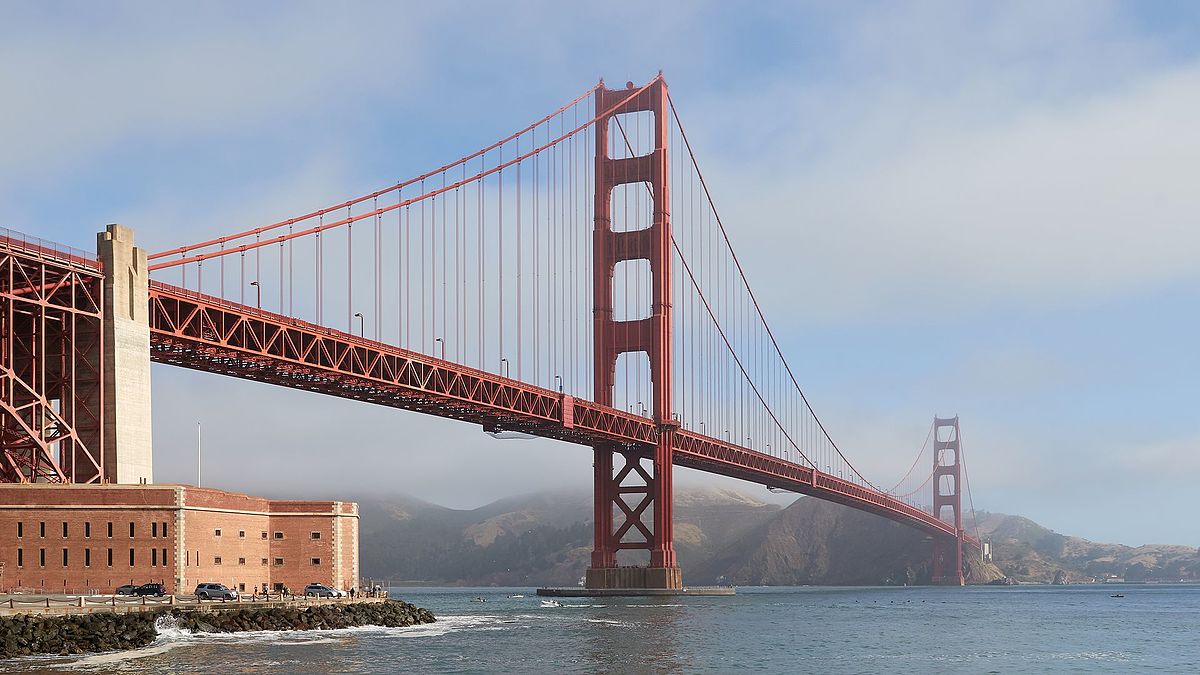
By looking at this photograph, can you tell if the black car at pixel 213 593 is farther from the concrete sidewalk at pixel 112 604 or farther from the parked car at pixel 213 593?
the concrete sidewalk at pixel 112 604

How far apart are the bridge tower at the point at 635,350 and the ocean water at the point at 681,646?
10.6 meters

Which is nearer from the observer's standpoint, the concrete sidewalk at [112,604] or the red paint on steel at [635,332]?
the concrete sidewalk at [112,604]

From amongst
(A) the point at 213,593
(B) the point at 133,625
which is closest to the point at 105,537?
(A) the point at 213,593

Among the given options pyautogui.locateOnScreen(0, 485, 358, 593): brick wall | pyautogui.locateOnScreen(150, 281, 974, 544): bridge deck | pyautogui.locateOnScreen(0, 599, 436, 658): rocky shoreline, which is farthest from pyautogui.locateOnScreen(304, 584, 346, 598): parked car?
pyautogui.locateOnScreen(150, 281, 974, 544): bridge deck

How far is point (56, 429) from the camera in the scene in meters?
64.0

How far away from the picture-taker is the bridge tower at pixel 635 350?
11381cm

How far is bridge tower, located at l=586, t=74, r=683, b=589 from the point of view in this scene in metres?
114

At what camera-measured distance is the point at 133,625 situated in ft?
171

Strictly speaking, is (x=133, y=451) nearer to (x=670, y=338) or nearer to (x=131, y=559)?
(x=131, y=559)

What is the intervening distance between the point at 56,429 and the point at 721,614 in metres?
44.6

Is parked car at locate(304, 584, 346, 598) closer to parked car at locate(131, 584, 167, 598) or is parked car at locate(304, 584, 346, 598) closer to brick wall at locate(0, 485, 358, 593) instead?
brick wall at locate(0, 485, 358, 593)

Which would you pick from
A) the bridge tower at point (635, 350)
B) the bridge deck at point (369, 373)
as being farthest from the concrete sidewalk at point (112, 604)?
the bridge tower at point (635, 350)

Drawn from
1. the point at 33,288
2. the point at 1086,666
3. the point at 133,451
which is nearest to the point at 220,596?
the point at 133,451

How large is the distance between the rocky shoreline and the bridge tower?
163 feet
